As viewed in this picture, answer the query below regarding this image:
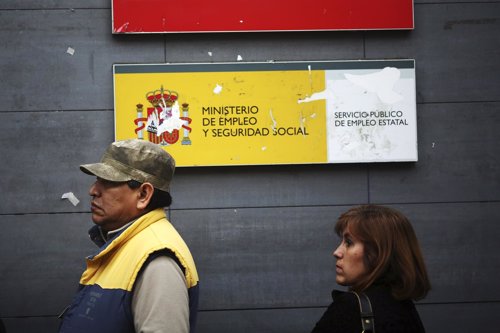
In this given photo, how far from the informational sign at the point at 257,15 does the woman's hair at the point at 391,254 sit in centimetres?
360

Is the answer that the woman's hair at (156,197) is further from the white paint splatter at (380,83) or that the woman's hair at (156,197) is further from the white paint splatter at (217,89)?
the white paint splatter at (380,83)

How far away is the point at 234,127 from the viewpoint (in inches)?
229

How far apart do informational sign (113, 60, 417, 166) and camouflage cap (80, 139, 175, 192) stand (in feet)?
9.64

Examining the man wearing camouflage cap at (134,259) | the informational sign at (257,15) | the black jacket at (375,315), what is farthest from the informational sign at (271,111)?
the black jacket at (375,315)

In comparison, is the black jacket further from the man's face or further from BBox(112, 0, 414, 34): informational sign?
BBox(112, 0, 414, 34): informational sign

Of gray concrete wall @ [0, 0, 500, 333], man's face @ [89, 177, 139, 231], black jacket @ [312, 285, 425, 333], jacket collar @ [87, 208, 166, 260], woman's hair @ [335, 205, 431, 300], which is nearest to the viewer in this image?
black jacket @ [312, 285, 425, 333]

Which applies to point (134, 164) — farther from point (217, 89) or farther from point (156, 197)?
point (217, 89)

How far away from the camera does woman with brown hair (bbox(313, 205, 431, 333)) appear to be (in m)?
2.35

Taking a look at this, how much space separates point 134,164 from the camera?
2818 millimetres

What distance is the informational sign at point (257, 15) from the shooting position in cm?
582

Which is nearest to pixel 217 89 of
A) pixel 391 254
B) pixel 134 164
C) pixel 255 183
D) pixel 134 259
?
pixel 255 183

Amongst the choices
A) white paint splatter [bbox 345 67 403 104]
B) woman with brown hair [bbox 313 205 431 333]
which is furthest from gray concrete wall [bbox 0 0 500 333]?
woman with brown hair [bbox 313 205 431 333]

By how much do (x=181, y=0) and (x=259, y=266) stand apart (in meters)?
2.20

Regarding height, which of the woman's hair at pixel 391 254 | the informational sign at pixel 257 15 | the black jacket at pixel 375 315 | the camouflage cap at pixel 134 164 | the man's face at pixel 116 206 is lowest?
the black jacket at pixel 375 315
